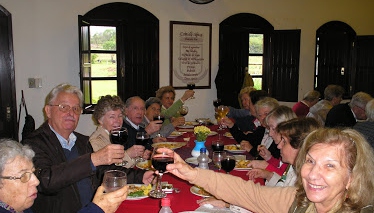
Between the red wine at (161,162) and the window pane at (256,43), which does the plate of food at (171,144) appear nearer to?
the red wine at (161,162)

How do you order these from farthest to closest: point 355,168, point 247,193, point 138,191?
1. point 138,191
2. point 247,193
3. point 355,168

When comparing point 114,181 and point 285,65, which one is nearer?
point 114,181

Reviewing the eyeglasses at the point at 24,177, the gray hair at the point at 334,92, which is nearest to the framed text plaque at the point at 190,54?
the gray hair at the point at 334,92

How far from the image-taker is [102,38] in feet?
20.3

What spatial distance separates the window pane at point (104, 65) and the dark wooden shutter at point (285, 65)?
11.6 feet

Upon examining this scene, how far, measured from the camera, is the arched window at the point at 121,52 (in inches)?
240

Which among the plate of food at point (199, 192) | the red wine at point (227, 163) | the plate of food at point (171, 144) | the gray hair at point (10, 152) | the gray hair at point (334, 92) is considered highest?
the gray hair at point (334, 92)

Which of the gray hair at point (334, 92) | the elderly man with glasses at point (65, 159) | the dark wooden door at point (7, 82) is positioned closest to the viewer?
the elderly man with glasses at point (65, 159)

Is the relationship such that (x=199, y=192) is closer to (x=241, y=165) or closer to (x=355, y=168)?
(x=241, y=165)

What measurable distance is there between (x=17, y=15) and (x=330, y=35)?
261 inches

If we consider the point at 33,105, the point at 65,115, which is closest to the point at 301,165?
the point at 65,115

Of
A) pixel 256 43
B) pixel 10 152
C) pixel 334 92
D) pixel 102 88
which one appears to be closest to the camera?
pixel 10 152

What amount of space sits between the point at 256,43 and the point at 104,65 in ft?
11.0

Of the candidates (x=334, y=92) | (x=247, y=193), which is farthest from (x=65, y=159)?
(x=334, y=92)
